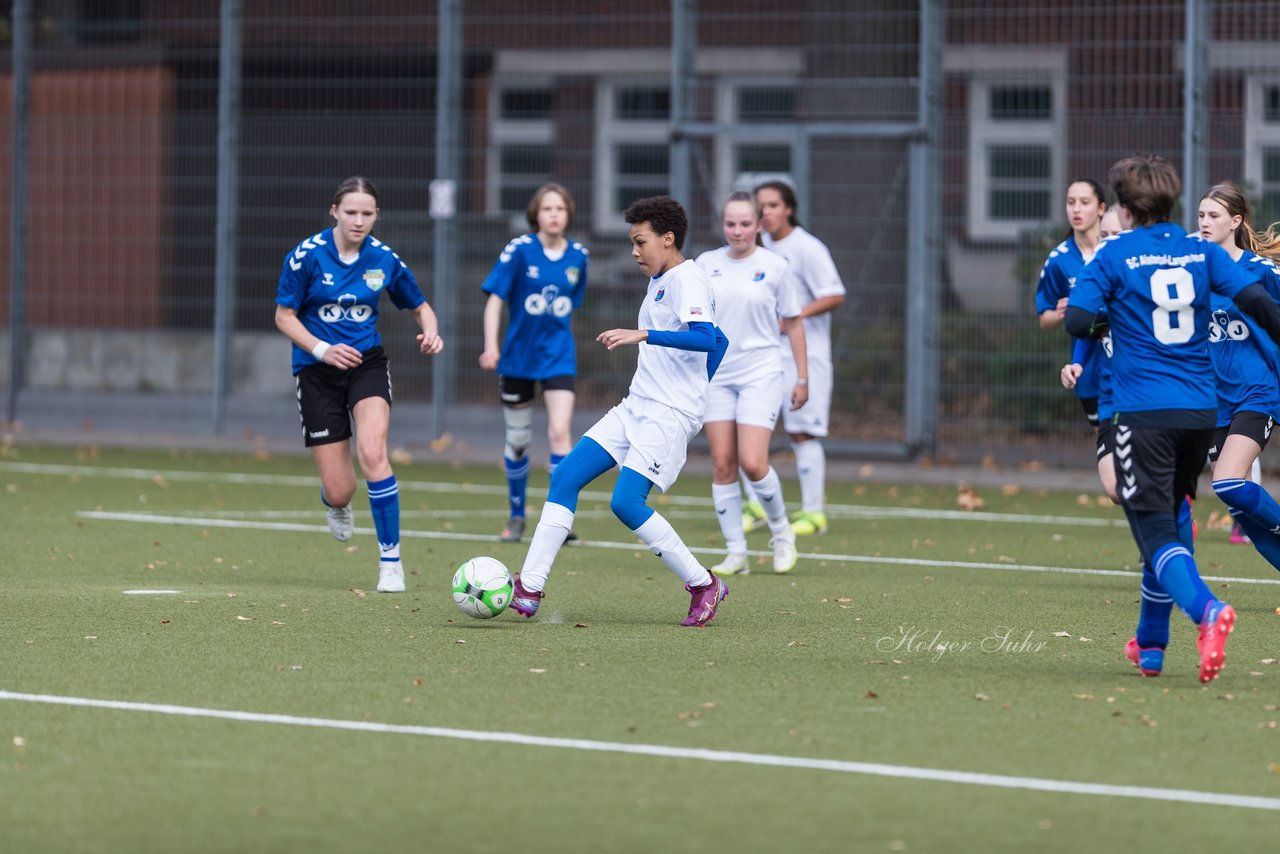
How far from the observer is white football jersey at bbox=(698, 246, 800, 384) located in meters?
10.9

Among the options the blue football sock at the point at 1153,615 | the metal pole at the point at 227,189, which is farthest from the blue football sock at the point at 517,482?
the metal pole at the point at 227,189

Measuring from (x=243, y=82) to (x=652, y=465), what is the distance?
12065 millimetres

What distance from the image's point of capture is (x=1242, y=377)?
30.7ft

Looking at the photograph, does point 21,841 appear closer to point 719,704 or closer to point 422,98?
point 719,704

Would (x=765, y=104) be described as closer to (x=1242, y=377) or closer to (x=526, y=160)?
(x=526, y=160)

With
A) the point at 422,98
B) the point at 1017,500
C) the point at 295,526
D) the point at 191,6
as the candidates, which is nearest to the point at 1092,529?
the point at 1017,500

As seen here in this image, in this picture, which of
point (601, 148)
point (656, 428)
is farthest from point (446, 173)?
point (656, 428)

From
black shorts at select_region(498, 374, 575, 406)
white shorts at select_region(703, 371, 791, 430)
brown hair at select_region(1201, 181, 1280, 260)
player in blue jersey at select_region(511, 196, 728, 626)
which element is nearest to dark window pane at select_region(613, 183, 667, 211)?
black shorts at select_region(498, 374, 575, 406)

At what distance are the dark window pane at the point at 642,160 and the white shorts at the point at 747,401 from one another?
26.0 ft

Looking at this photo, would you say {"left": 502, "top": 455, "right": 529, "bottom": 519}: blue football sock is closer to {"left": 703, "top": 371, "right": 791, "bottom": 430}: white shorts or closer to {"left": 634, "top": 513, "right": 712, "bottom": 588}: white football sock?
{"left": 703, "top": 371, "right": 791, "bottom": 430}: white shorts

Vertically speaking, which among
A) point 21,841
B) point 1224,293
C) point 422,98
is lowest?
point 21,841

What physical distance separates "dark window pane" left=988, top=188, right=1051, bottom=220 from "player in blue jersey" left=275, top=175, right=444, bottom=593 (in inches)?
314

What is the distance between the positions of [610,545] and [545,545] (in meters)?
3.56

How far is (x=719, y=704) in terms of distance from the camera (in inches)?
272
